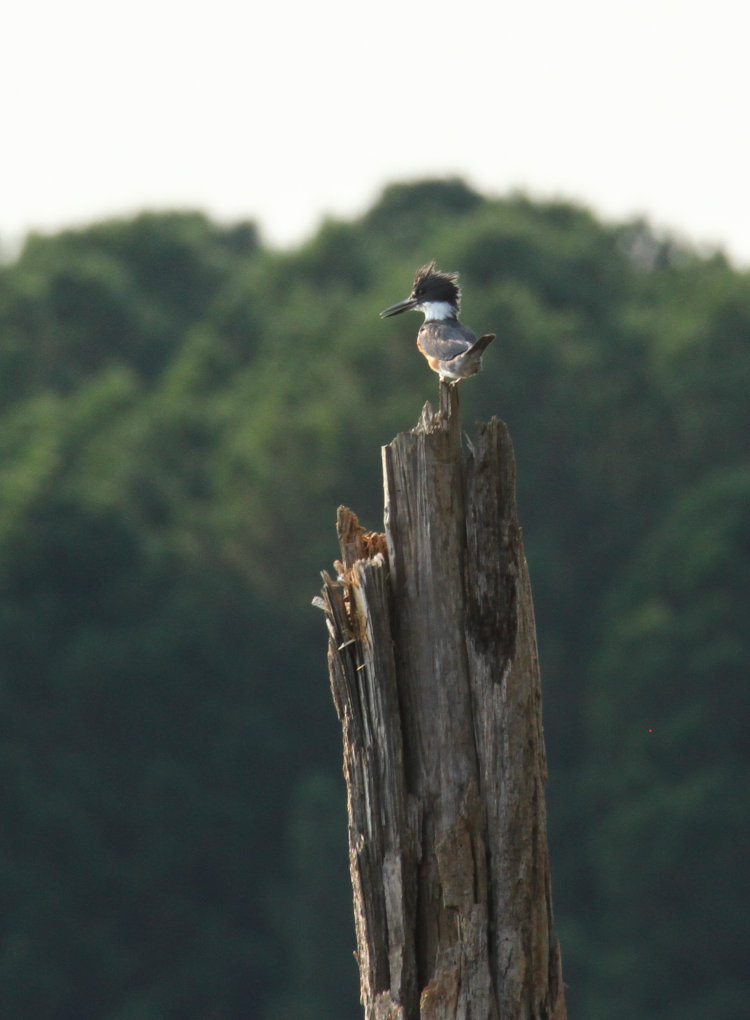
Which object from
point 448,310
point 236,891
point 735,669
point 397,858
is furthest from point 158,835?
point 397,858

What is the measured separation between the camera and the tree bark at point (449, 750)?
27.2 feet

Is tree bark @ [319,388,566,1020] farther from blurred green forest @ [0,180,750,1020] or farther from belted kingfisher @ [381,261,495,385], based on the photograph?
blurred green forest @ [0,180,750,1020]

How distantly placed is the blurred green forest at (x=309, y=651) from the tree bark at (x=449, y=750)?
36087 millimetres

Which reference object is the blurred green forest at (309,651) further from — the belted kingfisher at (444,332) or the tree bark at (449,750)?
the tree bark at (449,750)

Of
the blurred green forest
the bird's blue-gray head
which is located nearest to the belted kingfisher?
the bird's blue-gray head

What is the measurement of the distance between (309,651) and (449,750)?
42.6m

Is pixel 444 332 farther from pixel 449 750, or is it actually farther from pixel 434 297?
pixel 449 750

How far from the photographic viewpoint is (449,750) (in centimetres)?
841

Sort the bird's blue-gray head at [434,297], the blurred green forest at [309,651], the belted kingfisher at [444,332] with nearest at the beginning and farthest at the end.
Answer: the belted kingfisher at [444,332] → the bird's blue-gray head at [434,297] → the blurred green forest at [309,651]

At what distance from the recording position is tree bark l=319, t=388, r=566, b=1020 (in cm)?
828

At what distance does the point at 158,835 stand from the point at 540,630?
11832 mm

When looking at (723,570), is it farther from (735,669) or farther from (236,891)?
(236,891)

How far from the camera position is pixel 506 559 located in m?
8.47

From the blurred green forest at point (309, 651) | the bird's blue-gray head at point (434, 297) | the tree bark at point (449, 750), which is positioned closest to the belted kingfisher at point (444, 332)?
the bird's blue-gray head at point (434, 297)
